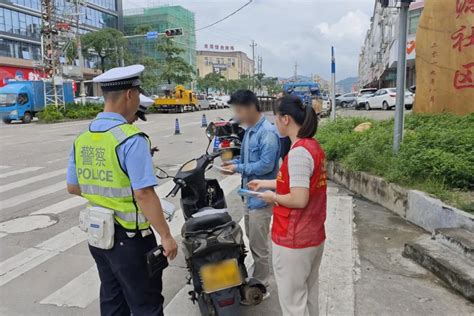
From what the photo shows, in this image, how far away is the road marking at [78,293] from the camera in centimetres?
341

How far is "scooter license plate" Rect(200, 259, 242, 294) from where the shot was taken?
255 centimetres

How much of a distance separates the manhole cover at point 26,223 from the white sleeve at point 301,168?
4.31 metres

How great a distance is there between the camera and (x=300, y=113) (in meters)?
2.39

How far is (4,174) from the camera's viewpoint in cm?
871

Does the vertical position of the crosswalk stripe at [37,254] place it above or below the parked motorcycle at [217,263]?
below

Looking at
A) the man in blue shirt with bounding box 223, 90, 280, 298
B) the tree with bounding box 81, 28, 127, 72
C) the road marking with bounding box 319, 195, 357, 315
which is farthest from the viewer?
the tree with bounding box 81, 28, 127, 72

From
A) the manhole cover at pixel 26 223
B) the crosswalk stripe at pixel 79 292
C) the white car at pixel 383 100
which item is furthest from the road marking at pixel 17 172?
the white car at pixel 383 100

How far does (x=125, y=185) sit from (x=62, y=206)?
461cm

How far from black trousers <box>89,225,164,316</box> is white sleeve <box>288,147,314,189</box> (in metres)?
0.91

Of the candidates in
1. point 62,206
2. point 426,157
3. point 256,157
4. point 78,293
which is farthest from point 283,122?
point 62,206

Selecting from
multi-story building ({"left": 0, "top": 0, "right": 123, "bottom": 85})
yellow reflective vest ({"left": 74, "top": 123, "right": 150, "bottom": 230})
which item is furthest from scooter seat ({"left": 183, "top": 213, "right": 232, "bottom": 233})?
multi-story building ({"left": 0, "top": 0, "right": 123, "bottom": 85})

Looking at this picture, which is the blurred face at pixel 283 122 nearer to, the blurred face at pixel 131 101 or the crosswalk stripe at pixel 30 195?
the blurred face at pixel 131 101

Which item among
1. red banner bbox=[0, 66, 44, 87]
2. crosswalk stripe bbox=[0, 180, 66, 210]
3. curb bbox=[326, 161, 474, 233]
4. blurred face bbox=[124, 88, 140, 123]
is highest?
red banner bbox=[0, 66, 44, 87]

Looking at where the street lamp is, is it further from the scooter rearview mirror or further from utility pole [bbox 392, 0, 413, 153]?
the scooter rearview mirror
